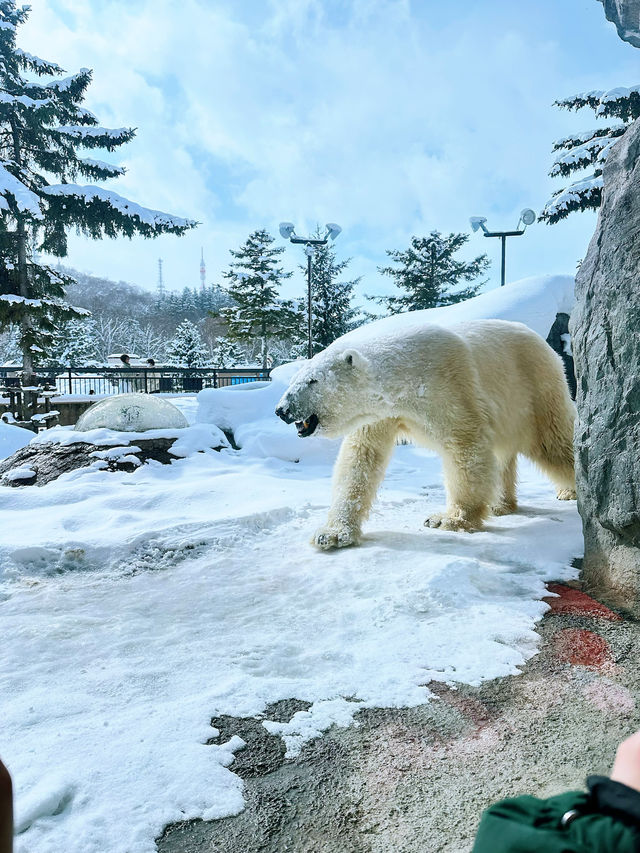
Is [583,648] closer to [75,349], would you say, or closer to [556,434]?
[556,434]

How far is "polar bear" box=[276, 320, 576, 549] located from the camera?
3295 millimetres

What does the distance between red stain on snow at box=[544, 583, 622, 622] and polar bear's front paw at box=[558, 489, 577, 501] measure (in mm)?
1857

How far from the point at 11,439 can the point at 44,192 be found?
309 inches

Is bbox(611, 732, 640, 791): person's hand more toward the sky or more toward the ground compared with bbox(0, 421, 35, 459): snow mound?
more toward the sky

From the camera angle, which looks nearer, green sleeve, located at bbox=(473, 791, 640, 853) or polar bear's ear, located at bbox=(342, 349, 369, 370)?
green sleeve, located at bbox=(473, 791, 640, 853)

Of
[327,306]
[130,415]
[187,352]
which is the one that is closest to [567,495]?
[130,415]

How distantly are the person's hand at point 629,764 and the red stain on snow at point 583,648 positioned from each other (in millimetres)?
1441

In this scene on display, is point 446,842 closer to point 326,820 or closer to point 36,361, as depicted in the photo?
point 326,820

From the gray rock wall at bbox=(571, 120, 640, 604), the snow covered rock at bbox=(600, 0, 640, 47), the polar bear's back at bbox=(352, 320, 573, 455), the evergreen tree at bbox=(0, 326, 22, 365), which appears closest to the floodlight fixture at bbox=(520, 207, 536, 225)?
the snow covered rock at bbox=(600, 0, 640, 47)

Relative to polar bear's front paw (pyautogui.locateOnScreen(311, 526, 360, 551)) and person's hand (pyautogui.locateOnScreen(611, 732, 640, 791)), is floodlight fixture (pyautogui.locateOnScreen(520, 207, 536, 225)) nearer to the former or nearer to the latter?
polar bear's front paw (pyautogui.locateOnScreen(311, 526, 360, 551))

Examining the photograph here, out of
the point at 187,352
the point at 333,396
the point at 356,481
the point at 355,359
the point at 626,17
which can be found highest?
the point at 626,17

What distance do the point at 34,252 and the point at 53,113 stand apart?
10.4ft

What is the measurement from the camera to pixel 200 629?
2135mm

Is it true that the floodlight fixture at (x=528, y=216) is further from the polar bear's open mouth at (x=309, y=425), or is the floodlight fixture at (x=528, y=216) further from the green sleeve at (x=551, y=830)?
the green sleeve at (x=551, y=830)
